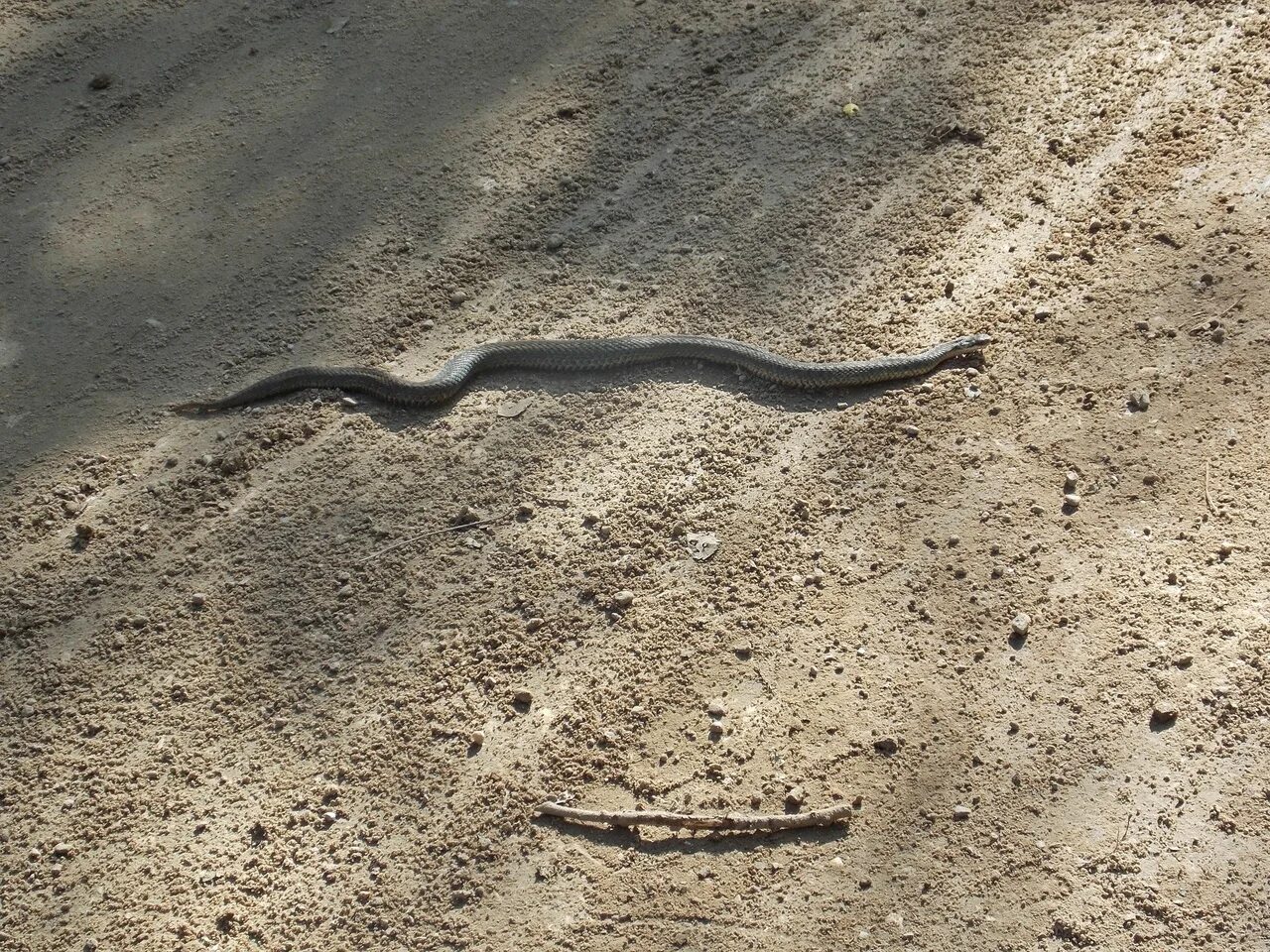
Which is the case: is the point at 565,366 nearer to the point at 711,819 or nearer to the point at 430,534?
the point at 430,534

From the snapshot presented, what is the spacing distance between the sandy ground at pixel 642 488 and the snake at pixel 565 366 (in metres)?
0.11

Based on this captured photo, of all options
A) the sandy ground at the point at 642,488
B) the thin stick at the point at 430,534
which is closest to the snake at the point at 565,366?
the sandy ground at the point at 642,488

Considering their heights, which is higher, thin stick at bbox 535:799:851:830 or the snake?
the snake

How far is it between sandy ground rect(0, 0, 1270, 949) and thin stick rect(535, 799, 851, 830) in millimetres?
66

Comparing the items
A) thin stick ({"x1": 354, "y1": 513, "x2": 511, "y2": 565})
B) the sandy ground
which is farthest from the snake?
thin stick ({"x1": 354, "y1": 513, "x2": 511, "y2": 565})

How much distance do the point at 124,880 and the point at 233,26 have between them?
20.5 ft

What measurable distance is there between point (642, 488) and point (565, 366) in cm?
97

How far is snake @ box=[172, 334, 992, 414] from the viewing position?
20.1ft

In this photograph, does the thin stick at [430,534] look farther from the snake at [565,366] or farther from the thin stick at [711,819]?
the thin stick at [711,819]

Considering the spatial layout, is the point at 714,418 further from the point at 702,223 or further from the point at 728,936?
the point at 728,936

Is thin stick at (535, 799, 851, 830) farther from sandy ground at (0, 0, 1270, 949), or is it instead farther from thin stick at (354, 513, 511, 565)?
thin stick at (354, 513, 511, 565)

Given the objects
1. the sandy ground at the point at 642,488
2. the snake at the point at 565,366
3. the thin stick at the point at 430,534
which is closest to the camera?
the sandy ground at the point at 642,488

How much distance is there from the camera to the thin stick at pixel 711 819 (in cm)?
451

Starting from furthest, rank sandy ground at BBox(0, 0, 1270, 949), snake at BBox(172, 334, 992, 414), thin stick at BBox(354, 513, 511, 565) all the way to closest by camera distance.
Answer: snake at BBox(172, 334, 992, 414), thin stick at BBox(354, 513, 511, 565), sandy ground at BBox(0, 0, 1270, 949)
